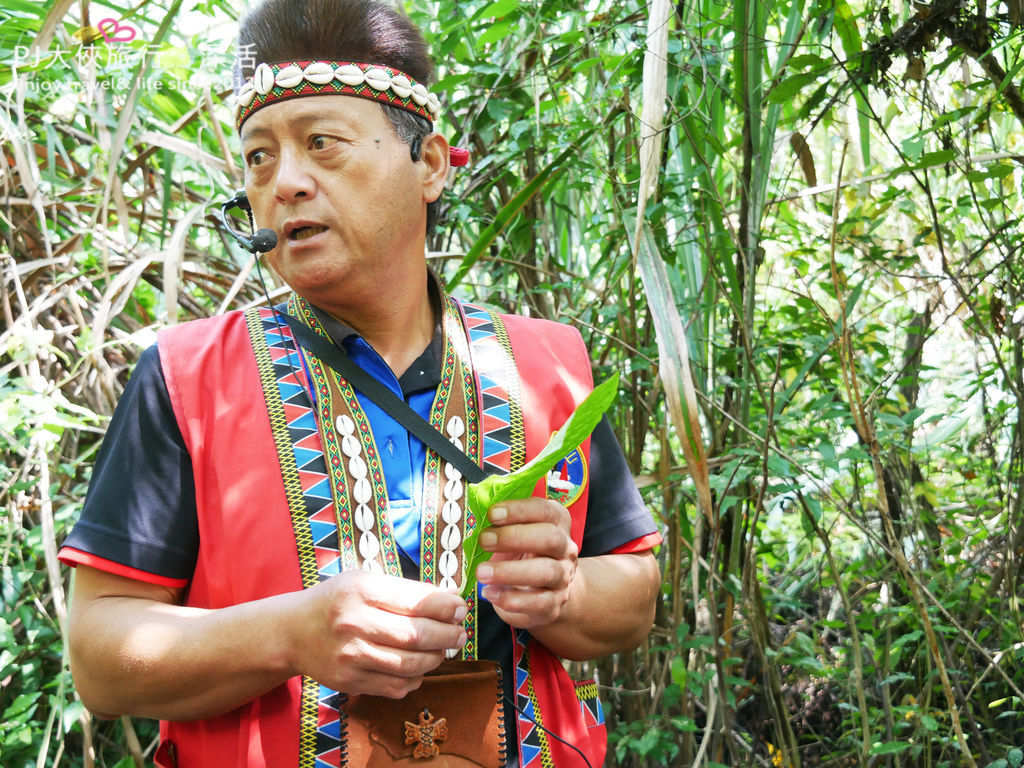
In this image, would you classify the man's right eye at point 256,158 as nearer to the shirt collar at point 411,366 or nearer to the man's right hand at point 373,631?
the shirt collar at point 411,366

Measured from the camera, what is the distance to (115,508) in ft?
4.00

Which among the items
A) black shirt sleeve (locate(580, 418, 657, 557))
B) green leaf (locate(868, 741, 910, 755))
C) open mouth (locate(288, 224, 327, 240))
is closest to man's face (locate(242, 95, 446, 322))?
open mouth (locate(288, 224, 327, 240))

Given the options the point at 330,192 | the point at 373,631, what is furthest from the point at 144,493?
the point at 330,192

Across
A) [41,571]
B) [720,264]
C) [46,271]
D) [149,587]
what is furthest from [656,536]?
[46,271]

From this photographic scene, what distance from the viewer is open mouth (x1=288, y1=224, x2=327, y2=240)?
1.39 m

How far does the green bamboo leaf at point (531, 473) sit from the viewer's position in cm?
98

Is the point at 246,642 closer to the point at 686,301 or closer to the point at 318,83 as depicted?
the point at 318,83

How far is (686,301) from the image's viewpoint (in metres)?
2.24

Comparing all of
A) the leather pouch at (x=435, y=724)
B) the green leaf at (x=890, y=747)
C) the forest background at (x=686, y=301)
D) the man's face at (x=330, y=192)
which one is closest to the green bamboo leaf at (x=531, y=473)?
the leather pouch at (x=435, y=724)

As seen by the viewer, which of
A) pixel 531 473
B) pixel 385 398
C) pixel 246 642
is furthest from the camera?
pixel 385 398

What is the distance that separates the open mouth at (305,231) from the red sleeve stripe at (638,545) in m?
0.63

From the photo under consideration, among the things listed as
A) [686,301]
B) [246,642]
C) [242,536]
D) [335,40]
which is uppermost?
[335,40]

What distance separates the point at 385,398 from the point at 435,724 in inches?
17.3

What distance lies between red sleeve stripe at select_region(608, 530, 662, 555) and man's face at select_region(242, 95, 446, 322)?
0.52 m
